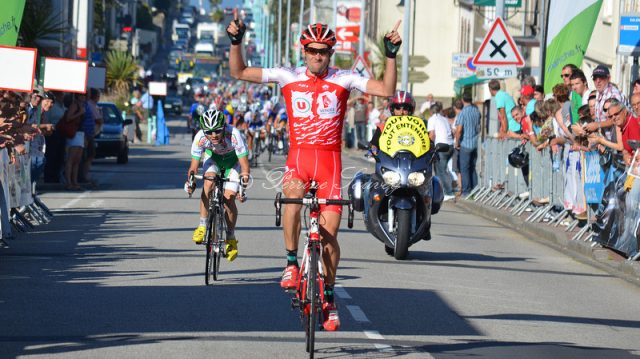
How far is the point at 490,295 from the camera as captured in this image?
13320 millimetres

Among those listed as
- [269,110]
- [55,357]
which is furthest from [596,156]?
[269,110]

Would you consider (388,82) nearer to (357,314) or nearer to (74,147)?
(357,314)

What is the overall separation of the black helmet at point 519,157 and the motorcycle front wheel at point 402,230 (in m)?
7.12

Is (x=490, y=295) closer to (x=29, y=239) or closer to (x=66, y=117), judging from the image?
(x=29, y=239)

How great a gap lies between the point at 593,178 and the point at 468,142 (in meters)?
8.83

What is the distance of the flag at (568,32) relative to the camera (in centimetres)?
2239

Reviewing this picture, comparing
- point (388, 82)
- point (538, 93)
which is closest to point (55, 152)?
point (538, 93)

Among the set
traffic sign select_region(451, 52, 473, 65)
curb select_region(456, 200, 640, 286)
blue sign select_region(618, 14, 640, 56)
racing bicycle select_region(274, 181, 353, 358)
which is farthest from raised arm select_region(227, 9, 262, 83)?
traffic sign select_region(451, 52, 473, 65)

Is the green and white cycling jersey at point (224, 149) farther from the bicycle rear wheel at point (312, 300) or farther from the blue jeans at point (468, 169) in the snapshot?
the blue jeans at point (468, 169)

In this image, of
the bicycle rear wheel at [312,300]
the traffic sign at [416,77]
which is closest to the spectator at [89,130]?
the traffic sign at [416,77]

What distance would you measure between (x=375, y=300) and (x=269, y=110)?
38594 mm

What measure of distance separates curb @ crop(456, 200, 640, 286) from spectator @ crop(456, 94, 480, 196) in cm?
276

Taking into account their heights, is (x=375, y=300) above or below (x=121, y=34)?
below

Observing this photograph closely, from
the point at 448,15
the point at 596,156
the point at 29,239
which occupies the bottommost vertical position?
the point at 29,239
